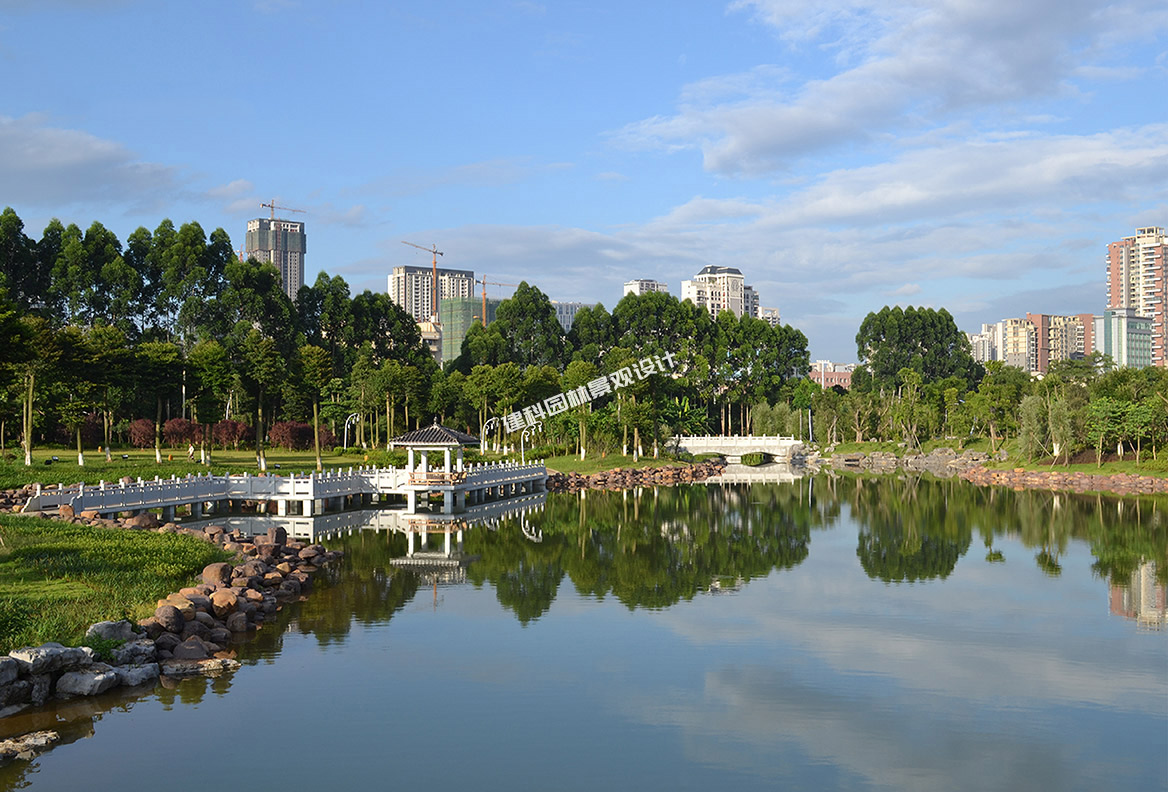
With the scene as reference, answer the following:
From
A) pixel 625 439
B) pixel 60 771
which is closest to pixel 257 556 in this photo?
pixel 60 771

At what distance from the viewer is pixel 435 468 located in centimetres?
3803

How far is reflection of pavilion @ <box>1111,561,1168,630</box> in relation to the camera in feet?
58.5

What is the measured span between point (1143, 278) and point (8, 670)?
195 metres

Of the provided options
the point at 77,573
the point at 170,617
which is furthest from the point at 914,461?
the point at 170,617

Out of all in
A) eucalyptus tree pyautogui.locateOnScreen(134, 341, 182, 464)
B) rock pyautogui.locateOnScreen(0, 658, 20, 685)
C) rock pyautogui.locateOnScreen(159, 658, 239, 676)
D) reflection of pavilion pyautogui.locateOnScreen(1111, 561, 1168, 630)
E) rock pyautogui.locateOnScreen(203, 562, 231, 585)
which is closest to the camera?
rock pyautogui.locateOnScreen(0, 658, 20, 685)

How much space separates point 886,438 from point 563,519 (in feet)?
171

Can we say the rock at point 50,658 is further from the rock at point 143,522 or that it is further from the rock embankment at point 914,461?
the rock embankment at point 914,461

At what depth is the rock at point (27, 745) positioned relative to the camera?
10375 mm

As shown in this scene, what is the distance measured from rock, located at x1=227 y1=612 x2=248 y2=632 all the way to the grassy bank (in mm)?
1227

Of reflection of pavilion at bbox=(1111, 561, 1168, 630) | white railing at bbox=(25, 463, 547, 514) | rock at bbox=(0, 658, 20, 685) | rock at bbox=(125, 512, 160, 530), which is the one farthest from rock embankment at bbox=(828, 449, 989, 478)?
rock at bbox=(0, 658, 20, 685)

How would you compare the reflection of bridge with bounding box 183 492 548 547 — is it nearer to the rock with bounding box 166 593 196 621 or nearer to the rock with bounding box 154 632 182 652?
the rock with bounding box 166 593 196 621

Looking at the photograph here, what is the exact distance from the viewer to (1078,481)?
49.3 m

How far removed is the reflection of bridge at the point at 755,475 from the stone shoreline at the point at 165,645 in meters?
39.8

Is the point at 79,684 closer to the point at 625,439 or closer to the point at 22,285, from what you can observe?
the point at 625,439
